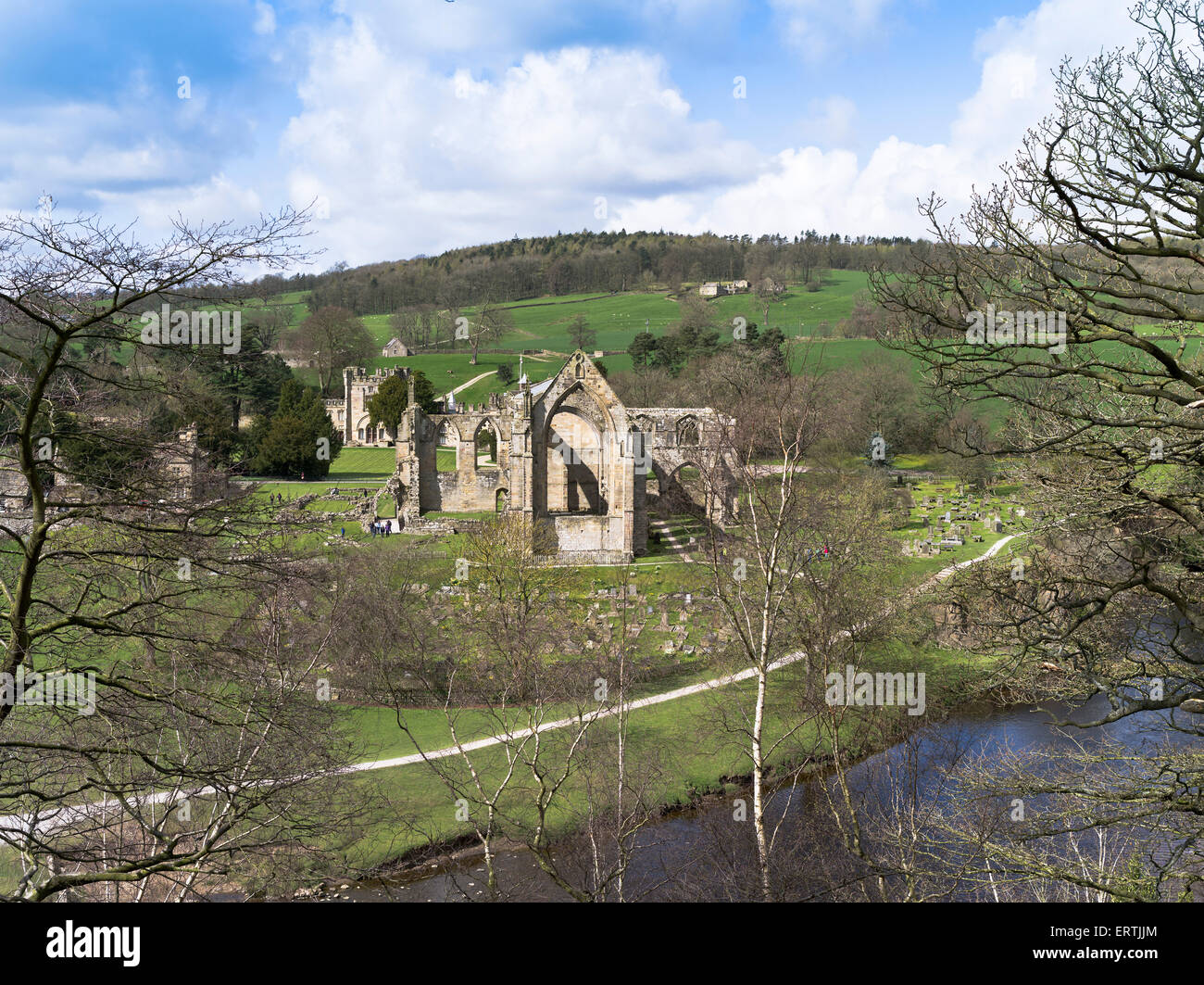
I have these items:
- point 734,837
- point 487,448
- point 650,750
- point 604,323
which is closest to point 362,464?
point 487,448

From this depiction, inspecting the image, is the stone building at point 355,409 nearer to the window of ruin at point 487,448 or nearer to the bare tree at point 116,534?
the window of ruin at point 487,448

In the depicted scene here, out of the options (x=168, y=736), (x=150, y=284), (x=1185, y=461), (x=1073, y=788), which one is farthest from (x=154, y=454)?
(x=1185, y=461)

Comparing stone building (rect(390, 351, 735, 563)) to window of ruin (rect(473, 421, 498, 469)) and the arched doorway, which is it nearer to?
the arched doorway

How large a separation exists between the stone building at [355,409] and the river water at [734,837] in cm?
5945

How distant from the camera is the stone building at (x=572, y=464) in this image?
3847 centimetres

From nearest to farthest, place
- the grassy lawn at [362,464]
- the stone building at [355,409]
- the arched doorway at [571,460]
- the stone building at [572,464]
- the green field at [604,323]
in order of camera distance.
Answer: the stone building at [572,464] → the arched doorway at [571,460] → the grassy lawn at [362,464] → the stone building at [355,409] → the green field at [604,323]

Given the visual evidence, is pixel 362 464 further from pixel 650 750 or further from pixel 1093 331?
pixel 1093 331

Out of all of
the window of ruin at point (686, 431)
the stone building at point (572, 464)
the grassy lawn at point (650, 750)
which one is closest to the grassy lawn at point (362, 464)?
the stone building at point (572, 464)

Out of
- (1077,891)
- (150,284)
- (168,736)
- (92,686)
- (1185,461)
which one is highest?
(150,284)

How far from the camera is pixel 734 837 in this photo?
1792 cm

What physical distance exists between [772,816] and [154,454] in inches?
609

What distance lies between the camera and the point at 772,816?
19.4 meters

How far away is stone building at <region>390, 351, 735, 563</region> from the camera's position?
A: 3847 centimetres
